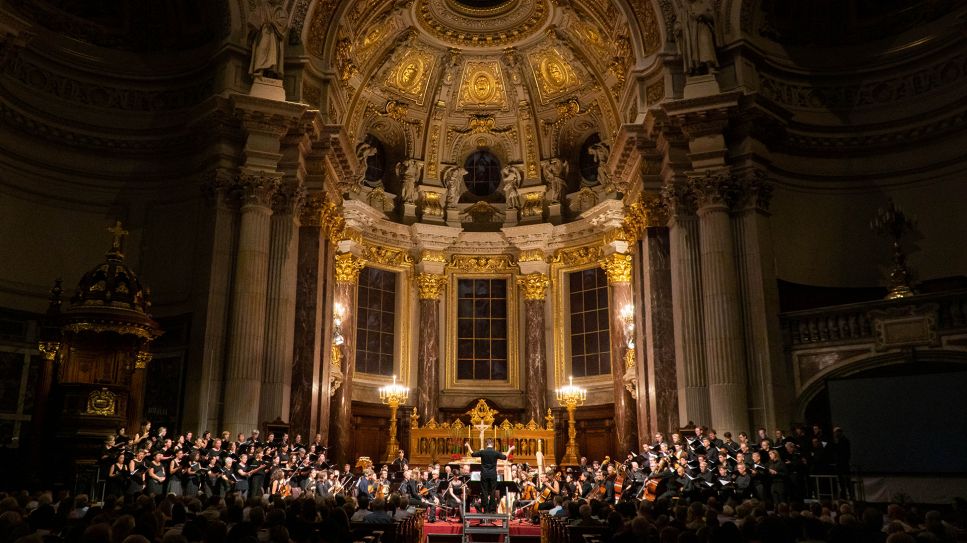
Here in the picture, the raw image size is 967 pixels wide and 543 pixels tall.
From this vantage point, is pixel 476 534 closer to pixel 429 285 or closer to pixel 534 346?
pixel 534 346

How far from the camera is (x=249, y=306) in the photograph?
16250mm

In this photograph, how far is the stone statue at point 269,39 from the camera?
57.1 feet

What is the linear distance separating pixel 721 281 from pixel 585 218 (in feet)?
28.9

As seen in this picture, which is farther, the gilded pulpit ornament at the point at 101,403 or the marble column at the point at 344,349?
the marble column at the point at 344,349

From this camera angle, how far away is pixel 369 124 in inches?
1043

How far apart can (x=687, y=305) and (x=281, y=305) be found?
8944mm

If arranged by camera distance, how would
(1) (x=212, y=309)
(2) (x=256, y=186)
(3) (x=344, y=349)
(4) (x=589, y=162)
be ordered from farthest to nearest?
(4) (x=589, y=162)
(3) (x=344, y=349)
(2) (x=256, y=186)
(1) (x=212, y=309)

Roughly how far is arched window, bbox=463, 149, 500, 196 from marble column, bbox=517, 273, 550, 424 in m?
3.71

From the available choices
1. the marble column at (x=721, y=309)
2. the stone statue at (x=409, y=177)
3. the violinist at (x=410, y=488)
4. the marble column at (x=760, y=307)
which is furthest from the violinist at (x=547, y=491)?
the stone statue at (x=409, y=177)

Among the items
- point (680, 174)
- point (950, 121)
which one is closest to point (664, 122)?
point (680, 174)

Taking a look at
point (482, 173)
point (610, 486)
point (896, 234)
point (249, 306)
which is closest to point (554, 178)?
point (482, 173)

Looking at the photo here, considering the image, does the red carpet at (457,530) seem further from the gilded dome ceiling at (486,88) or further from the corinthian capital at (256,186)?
the gilded dome ceiling at (486,88)

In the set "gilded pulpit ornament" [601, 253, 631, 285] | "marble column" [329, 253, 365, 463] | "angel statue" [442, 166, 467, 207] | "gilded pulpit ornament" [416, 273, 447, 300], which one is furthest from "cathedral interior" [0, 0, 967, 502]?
"angel statue" [442, 166, 467, 207]

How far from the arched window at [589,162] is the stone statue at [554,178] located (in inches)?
25.9
